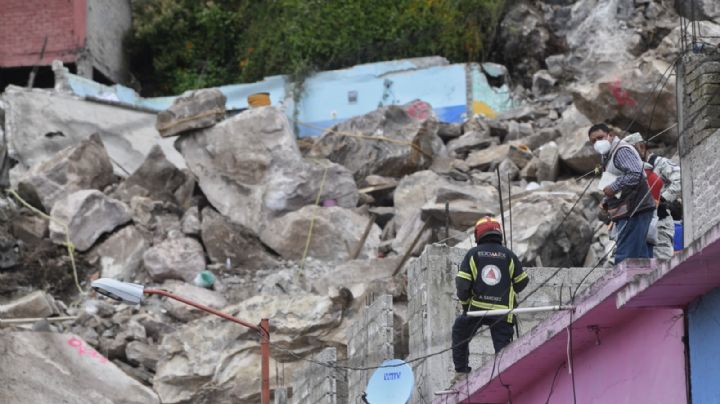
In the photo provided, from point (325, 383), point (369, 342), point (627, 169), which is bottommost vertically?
point (325, 383)

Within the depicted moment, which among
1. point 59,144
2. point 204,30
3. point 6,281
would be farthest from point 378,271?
point 204,30

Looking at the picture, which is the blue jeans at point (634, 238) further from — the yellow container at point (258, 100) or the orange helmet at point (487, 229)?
the yellow container at point (258, 100)

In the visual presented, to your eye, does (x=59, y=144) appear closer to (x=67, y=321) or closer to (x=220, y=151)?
(x=220, y=151)

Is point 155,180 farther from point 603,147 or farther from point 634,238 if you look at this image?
point 634,238

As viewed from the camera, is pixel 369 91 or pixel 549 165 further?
pixel 369 91

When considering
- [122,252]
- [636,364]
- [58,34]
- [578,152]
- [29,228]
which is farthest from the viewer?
[58,34]

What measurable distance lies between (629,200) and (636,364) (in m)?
1.67

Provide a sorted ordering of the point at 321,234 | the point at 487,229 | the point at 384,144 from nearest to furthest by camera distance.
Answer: the point at 487,229 < the point at 321,234 < the point at 384,144

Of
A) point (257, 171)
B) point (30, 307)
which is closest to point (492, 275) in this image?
point (30, 307)

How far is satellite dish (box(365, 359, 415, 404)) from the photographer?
13945mm

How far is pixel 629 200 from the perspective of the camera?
12391mm

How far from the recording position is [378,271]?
2025 centimetres

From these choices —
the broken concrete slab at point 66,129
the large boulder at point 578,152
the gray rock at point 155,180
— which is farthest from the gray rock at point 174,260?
the large boulder at point 578,152

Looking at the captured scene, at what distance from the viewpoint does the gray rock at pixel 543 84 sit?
28.0 meters
